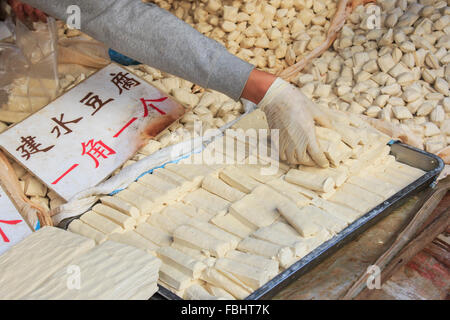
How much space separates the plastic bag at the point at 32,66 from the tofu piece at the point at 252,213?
1.63m

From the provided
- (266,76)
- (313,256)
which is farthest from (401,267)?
(266,76)

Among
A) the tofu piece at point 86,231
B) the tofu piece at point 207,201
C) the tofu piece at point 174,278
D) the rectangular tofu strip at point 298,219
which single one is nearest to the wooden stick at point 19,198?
the tofu piece at point 86,231

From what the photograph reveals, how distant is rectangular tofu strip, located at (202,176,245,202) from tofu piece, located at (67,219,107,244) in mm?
579

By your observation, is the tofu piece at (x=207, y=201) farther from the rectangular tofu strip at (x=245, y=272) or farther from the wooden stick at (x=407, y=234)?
the wooden stick at (x=407, y=234)

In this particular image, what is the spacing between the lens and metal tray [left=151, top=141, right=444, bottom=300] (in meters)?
1.82

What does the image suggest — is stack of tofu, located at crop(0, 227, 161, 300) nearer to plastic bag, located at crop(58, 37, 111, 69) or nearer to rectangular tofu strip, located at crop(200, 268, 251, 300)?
rectangular tofu strip, located at crop(200, 268, 251, 300)

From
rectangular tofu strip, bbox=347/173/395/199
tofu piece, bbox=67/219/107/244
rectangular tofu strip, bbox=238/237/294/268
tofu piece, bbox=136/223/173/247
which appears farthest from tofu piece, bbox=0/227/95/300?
rectangular tofu strip, bbox=347/173/395/199

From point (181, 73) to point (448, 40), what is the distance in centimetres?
217

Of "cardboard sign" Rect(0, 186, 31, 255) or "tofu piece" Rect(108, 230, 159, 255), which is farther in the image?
"cardboard sign" Rect(0, 186, 31, 255)

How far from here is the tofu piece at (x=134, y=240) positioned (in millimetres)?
2133

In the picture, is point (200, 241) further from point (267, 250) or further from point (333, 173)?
point (333, 173)
